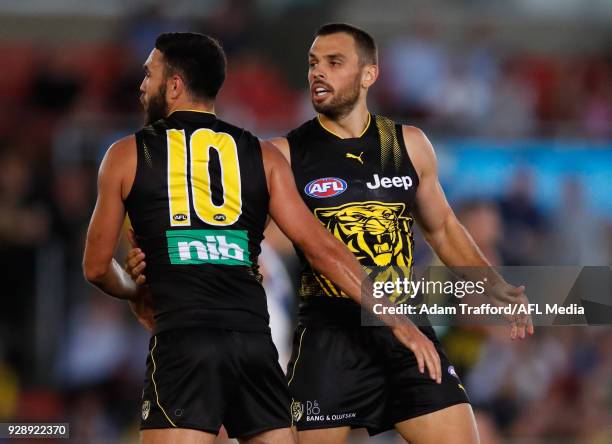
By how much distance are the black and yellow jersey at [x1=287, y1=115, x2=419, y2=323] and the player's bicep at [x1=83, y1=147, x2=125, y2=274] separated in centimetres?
115

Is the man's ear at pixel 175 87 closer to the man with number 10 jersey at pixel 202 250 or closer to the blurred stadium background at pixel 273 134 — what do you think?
the man with number 10 jersey at pixel 202 250

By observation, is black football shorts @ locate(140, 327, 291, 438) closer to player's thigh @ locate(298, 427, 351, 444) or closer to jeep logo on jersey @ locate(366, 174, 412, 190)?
player's thigh @ locate(298, 427, 351, 444)

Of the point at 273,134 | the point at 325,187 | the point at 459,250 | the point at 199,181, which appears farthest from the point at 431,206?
the point at 273,134

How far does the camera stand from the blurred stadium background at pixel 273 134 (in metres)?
10.9

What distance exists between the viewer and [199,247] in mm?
5285

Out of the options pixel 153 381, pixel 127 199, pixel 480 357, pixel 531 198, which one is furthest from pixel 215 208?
pixel 531 198

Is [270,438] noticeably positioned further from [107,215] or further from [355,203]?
[355,203]

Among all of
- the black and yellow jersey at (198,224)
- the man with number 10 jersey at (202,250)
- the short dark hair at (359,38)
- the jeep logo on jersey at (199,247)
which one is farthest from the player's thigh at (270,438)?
the short dark hair at (359,38)

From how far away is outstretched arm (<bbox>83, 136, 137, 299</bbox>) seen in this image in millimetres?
5293

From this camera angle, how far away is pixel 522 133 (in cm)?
1240

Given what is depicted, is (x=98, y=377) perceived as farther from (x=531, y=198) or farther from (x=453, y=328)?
(x=531, y=198)

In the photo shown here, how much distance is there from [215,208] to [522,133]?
760 cm

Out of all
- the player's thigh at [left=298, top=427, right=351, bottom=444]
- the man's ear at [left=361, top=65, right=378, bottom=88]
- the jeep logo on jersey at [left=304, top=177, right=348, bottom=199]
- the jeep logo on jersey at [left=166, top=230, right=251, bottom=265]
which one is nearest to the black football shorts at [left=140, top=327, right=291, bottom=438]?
the jeep logo on jersey at [left=166, top=230, right=251, bottom=265]

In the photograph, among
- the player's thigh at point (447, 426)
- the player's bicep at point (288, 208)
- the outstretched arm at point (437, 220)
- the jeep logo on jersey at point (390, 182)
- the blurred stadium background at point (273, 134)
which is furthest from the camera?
the blurred stadium background at point (273, 134)
